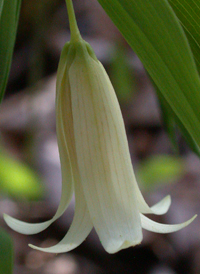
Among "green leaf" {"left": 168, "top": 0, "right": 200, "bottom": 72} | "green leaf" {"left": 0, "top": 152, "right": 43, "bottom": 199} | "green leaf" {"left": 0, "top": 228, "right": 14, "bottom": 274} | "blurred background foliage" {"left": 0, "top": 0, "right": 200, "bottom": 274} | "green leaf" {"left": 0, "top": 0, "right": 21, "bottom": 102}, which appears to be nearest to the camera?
"green leaf" {"left": 0, "top": 228, "right": 14, "bottom": 274}

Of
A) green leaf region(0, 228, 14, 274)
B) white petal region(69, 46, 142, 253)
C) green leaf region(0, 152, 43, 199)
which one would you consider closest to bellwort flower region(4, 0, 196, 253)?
white petal region(69, 46, 142, 253)

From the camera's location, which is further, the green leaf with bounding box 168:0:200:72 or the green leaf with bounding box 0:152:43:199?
the green leaf with bounding box 0:152:43:199

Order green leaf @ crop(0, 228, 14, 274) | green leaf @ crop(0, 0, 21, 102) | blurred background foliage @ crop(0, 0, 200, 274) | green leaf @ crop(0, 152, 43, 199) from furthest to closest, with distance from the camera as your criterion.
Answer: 1. blurred background foliage @ crop(0, 0, 200, 274)
2. green leaf @ crop(0, 152, 43, 199)
3. green leaf @ crop(0, 0, 21, 102)
4. green leaf @ crop(0, 228, 14, 274)

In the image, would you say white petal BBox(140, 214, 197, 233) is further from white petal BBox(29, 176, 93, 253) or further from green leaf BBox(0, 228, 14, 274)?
green leaf BBox(0, 228, 14, 274)

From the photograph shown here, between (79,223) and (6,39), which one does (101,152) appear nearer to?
(79,223)

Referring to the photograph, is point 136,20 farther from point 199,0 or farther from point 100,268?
point 100,268

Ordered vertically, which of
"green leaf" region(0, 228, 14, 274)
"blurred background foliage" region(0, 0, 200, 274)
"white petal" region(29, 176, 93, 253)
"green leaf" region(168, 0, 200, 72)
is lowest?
"blurred background foliage" region(0, 0, 200, 274)

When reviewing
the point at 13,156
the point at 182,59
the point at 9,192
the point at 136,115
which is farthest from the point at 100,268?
the point at 182,59

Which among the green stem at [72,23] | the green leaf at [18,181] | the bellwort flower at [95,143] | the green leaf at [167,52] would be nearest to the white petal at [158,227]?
the bellwort flower at [95,143]
